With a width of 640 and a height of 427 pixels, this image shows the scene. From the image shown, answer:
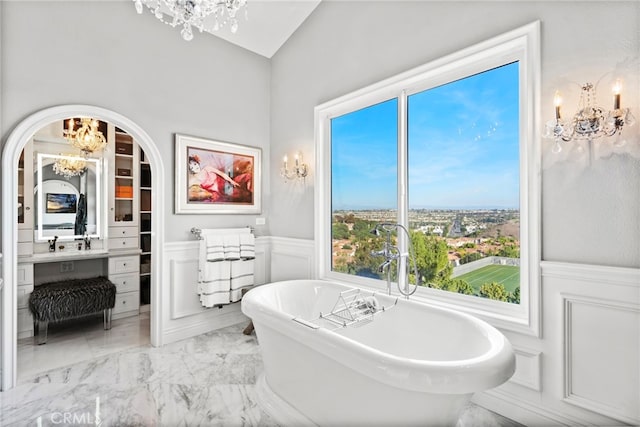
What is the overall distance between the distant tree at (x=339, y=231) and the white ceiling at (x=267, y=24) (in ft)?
7.08

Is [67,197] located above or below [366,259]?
above

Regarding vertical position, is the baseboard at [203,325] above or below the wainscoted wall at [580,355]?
below

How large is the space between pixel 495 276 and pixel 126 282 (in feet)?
12.7

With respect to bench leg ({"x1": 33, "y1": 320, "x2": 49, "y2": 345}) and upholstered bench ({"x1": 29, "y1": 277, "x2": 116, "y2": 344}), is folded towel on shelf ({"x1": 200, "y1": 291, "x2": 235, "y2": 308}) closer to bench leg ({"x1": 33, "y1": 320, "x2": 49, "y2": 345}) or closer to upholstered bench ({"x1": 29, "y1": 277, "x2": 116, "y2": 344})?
upholstered bench ({"x1": 29, "y1": 277, "x2": 116, "y2": 344})

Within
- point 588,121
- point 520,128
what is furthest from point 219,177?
point 588,121

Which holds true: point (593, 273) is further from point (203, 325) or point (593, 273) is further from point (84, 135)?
point (84, 135)

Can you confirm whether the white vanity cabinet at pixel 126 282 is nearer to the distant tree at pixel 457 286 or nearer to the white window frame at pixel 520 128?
the white window frame at pixel 520 128

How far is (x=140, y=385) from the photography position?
2240 millimetres

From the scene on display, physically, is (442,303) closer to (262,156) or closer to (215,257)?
(215,257)

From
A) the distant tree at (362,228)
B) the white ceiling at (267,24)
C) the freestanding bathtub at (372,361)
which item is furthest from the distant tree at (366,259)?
the white ceiling at (267,24)

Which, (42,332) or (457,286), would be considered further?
(42,332)

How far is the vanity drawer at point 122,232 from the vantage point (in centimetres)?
369

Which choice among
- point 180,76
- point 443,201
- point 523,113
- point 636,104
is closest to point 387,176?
point 443,201

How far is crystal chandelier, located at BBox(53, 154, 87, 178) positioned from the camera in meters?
3.51
